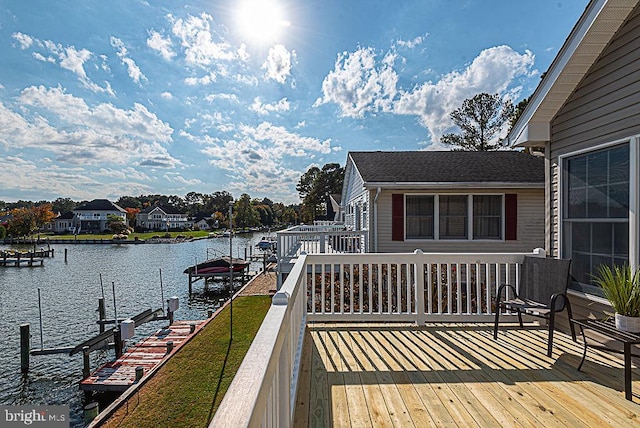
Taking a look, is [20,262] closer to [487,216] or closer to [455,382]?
[487,216]

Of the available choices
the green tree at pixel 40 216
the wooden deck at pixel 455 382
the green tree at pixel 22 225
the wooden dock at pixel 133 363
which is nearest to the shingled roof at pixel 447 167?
the wooden deck at pixel 455 382

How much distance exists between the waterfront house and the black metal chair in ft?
0.81

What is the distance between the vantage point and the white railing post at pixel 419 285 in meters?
4.22

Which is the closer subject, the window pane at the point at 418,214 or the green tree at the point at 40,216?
the window pane at the point at 418,214

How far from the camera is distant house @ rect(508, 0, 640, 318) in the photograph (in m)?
3.26

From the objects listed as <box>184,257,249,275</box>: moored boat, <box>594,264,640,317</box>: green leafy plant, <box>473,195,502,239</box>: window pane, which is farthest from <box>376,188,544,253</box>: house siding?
<box>184,257,249,275</box>: moored boat

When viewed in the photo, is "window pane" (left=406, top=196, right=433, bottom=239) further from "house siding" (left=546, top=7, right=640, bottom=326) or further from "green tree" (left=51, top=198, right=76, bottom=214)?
"green tree" (left=51, top=198, right=76, bottom=214)

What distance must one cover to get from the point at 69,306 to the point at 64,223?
6132 centimetres

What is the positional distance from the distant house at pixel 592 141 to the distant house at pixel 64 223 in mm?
77731

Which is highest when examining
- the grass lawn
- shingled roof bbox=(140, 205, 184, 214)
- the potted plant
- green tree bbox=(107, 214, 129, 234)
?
shingled roof bbox=(140, 205, 184, 214)

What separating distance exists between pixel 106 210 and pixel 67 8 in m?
65.3

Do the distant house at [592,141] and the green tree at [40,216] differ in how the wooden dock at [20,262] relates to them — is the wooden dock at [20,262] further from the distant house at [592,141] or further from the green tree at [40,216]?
the distant house at [592,141]

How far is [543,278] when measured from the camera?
3867mm

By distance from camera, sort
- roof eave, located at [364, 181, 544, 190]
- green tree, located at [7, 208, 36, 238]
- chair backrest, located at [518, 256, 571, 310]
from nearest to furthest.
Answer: chair backrest, located at [518, 256, 571, 310] → roof eave, located at [364, 181, 544, 190] → green tree, located at [7, 208, 36, 238]
